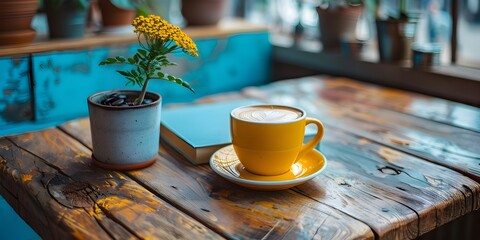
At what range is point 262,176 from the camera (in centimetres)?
87

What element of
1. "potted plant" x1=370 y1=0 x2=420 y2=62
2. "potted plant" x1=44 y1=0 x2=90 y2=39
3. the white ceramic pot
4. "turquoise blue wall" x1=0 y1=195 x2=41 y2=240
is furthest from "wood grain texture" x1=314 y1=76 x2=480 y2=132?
"turquoise blue wall" x1=0 y1=195 x2=41 y2=240

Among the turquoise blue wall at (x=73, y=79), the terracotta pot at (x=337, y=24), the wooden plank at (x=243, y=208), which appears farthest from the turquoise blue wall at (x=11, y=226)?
the terracotta pot at (x=337, y=24)

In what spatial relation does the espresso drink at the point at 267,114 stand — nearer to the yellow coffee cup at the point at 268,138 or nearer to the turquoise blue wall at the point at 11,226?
the yellow coffee cup at the point at 268,138

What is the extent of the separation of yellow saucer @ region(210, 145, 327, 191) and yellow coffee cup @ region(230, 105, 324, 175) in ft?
0.05

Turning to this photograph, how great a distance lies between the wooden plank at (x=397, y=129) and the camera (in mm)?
1000

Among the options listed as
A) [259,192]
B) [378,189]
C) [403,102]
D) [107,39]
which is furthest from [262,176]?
[107,39]

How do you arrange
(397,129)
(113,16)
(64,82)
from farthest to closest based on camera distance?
(113,16) < (64,82) < (397,129)

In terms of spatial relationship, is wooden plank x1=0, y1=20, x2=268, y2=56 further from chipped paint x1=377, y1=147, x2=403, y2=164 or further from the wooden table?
chipped paint x1=377, y1=147, x2=403, y2=164

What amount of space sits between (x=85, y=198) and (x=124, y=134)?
0.14m

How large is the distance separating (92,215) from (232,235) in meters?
0.21

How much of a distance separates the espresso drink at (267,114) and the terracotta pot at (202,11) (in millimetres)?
1018

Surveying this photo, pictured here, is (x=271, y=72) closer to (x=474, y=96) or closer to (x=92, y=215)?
(x=474, y=96)

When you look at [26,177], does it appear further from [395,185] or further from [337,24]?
[337,24]

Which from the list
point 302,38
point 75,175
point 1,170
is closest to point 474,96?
point 302,38
